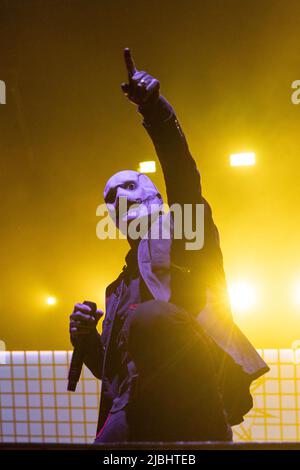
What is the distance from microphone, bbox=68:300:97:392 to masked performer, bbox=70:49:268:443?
0.6 inches

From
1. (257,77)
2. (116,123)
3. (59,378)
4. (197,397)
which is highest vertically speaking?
(257,77)

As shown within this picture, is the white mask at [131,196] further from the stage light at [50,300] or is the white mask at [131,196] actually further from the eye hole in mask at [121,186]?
the stage light at [50,300]

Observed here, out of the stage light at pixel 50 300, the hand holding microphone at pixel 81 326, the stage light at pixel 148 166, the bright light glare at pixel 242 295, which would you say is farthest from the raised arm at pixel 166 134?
the stage light at pixel 50 300

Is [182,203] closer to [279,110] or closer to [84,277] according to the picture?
[279,110]

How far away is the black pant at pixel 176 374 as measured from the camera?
78 cm

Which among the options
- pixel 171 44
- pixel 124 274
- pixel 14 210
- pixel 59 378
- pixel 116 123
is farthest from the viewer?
pixel 59 378

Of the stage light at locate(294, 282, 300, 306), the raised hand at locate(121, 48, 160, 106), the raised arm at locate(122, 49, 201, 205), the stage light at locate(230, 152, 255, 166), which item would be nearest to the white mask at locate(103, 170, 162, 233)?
the raised arm at locate(122, 49, 201, 205)

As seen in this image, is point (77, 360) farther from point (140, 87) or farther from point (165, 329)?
point (140, 87)

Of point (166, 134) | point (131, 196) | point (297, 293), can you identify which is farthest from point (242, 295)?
point (166, 134)

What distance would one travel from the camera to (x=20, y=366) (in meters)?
1.86

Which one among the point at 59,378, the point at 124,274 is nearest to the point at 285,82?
the point at 124,274

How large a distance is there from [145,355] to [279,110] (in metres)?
1.00

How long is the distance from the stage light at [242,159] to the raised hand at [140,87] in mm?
740

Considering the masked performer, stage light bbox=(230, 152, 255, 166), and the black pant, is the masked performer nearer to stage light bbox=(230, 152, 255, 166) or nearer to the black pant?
the black pant
